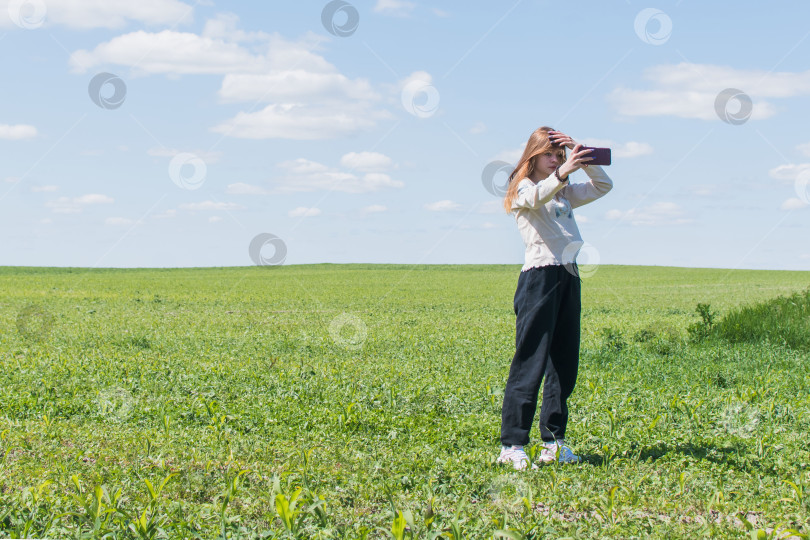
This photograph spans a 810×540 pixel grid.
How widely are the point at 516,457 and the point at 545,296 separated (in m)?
1.18

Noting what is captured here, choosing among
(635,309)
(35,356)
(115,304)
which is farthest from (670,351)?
(115,304)

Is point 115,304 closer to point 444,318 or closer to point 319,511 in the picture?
point 444,318

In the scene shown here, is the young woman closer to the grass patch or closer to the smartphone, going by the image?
the smartphone

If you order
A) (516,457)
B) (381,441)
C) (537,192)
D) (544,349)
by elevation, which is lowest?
(381,441)

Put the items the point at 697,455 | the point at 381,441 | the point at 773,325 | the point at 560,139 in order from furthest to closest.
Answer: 1. the point at 773,325
2. the point at 381,441
3. the point at 697,455
4. the point at 560,139

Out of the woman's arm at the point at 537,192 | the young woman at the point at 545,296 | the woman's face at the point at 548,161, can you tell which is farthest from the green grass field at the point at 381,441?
the woman's face at the point at 548,161

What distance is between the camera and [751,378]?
964 cm

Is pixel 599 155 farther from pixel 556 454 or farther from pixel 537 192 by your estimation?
pixel 556 454

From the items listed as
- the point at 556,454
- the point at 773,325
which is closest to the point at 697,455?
the point at 556,454

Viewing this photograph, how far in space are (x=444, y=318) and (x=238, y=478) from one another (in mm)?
15155

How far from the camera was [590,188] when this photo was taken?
228 inches

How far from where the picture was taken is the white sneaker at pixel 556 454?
5672mm

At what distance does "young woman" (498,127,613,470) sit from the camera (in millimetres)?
5535

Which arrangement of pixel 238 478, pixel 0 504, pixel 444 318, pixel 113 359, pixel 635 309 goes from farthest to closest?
pixel 635 309 → pixel 444 318 → pixel 113 359 → pixel 238 478 → pixel 0 504
